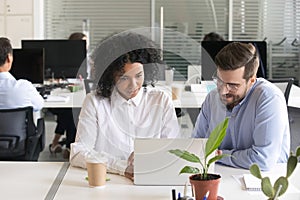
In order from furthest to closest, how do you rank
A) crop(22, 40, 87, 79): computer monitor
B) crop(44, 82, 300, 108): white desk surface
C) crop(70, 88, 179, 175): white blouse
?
1. crop(22, 40, 87, 79): computer monitor
2. crop(44, 82, 300, 108): white desk surface
3. crop(70, 88, 179, 175): white blouse

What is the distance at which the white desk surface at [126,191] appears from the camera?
183cm

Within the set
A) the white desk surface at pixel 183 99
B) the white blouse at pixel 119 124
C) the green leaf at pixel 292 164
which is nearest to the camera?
the green leaf at pixel 292 164

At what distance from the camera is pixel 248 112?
2.28 metres

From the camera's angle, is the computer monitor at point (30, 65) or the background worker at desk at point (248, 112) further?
the computer monitor at point (30, 65)

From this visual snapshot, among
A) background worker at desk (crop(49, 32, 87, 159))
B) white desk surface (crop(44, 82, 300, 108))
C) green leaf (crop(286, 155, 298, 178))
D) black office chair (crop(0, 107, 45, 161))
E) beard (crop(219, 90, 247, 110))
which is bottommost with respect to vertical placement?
background worker at desk (crop(49, 32, 87, 159))

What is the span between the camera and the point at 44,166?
7.29 feet

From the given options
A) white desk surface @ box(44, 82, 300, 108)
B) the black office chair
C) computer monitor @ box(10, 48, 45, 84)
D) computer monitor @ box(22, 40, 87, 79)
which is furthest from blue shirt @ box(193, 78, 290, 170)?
computer monitor @ box(22, 40, 87, 79)

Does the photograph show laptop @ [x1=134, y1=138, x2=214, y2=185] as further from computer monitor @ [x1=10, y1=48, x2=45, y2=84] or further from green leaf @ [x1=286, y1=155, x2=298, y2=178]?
computer monitor @ [x1=10, y1=48, x2=45, y2=84]

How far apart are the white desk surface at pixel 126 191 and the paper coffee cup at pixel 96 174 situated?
0.02 metres

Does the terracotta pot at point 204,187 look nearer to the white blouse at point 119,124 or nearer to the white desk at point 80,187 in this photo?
the white desk at point 80,187

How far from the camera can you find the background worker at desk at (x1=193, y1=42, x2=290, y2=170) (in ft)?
7.16

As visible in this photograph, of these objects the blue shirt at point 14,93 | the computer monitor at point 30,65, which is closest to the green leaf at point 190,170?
the blue shirt at point 14,93

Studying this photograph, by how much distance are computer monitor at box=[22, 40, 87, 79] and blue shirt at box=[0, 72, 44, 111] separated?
3.98 ft

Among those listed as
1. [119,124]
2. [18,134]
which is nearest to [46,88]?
[18,134]
